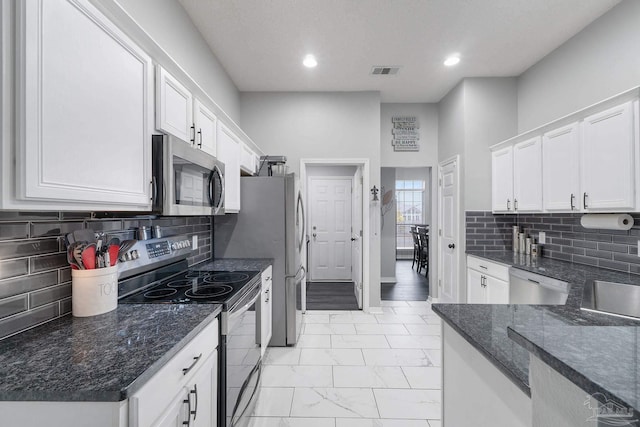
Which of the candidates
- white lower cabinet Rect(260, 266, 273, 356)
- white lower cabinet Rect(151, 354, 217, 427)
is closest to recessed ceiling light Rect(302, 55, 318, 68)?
white lower cabinet Rect(260, 266, 273, 356)

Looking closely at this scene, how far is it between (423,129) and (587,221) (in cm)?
246

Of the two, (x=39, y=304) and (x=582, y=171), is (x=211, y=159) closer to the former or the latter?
(x=39, y=304)

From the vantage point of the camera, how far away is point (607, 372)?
41cm

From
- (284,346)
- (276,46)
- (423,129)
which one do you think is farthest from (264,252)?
(423,129)

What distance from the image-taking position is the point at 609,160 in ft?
6.84

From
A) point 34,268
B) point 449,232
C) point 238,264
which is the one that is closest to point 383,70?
point 449,232

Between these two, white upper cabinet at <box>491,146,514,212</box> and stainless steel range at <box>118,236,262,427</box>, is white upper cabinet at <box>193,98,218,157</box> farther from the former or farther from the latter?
white upper cabinet at <box>491,146,514,212</box>

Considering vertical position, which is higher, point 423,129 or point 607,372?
point 423,129

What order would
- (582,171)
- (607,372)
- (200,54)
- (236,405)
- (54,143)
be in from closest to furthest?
(607,372) < (54,143) < (236,405) < (582,171) < (200,54)

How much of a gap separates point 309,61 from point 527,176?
2.56 m

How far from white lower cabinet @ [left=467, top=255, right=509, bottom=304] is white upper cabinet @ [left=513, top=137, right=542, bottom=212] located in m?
0.68

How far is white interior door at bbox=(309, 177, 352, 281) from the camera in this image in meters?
5.80

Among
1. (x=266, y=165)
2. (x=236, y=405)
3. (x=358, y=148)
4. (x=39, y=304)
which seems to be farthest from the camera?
(x=358, y=148)

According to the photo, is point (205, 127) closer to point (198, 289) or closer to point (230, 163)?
point (230, 163)
